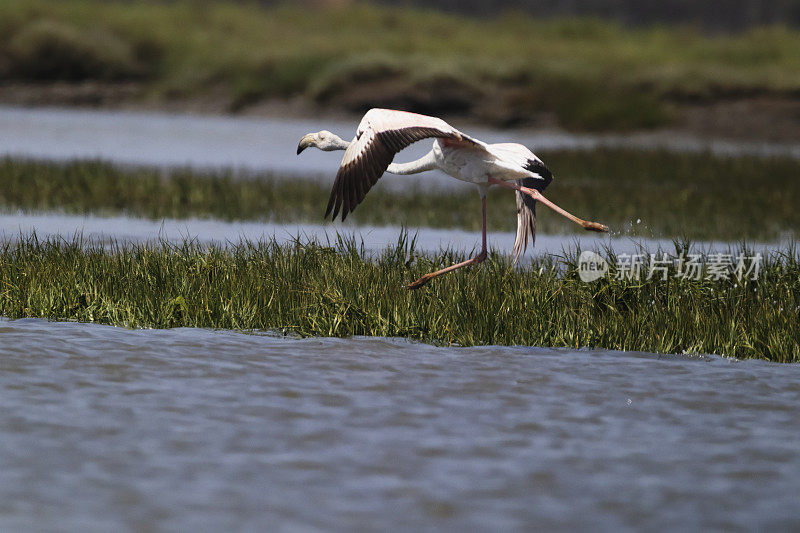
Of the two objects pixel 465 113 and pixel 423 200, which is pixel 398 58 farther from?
pixel 423 200

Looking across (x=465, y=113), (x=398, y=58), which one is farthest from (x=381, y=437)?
Answer: (x=398, y=58)

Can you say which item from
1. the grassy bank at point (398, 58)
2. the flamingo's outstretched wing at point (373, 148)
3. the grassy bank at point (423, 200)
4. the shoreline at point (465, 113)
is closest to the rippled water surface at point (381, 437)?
the flamingo's outstretched wing at point (373, 148)

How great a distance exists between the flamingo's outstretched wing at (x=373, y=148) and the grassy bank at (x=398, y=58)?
29.9 m

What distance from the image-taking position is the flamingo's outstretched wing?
28.4 ft

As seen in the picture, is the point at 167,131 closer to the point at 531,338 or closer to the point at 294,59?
the point at 294,59

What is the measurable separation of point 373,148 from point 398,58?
132 ft

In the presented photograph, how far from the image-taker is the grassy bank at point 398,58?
42.9m

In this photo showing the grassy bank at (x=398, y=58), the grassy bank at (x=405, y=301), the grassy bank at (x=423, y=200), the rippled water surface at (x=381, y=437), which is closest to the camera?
the rippled water surface at (x=381, y=437)

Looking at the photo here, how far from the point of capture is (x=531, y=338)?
9609mm

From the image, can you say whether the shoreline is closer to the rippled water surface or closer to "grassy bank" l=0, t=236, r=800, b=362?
"grassy bank" l=0, t=236, r=800, b=362

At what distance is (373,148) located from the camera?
347 inches

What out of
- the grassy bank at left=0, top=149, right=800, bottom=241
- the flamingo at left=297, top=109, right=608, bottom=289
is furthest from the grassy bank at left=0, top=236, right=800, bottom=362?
the grassy bank at left=0, top=149, right=800, bottom=241

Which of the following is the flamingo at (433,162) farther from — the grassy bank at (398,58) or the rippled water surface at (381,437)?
the grassy bank at (398,58)

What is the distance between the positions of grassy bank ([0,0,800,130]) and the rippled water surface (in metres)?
30.6
